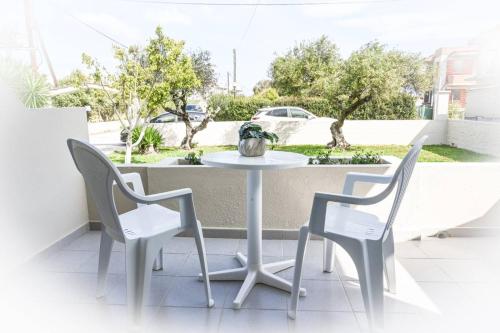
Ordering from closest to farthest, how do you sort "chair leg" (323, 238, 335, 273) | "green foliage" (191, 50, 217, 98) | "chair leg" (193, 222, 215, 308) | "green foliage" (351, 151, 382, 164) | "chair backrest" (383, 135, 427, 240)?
"chair backrest" (383, 135, 427, 240)
"chair leg" (193, 222, 215, 308)
"chair leg" (323, 238, 335, 273)
"green foliage" (351, 151, 382, 164)
"green foliage" (191, 50, 217, 98)

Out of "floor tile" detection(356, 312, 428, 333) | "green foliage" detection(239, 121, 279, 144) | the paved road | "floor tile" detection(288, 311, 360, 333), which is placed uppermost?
"green foliage" detection(239, 121, 279, 144)

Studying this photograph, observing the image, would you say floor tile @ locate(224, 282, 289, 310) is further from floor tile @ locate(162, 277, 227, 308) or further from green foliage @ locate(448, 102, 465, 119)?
green foliage @ locate(448, 102, 465, 119)

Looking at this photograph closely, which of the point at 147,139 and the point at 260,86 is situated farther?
the point at 260,86

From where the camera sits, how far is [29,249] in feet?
7.79

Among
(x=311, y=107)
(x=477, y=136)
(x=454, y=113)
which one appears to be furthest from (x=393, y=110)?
(x=477, y=136)

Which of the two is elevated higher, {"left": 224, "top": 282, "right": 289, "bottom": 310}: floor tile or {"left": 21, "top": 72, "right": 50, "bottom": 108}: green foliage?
{"left": 21, "top": 72, "right": 50, "bottom": 108}: green foliage

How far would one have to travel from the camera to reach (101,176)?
1601 mm

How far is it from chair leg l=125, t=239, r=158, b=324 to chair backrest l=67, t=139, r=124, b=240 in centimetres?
9

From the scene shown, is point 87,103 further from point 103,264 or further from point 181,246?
point 103,264

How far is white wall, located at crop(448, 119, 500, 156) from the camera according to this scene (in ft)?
24.5

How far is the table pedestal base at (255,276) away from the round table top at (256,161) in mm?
687

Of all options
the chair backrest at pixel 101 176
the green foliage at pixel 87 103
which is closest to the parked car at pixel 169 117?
the green foliage at pixel 87 103

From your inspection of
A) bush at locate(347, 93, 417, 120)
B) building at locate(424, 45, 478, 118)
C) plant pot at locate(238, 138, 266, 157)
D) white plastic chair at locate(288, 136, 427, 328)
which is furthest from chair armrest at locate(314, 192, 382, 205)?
building at locate(424, 45, 478, 118)

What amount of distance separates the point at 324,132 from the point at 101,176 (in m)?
8.50
